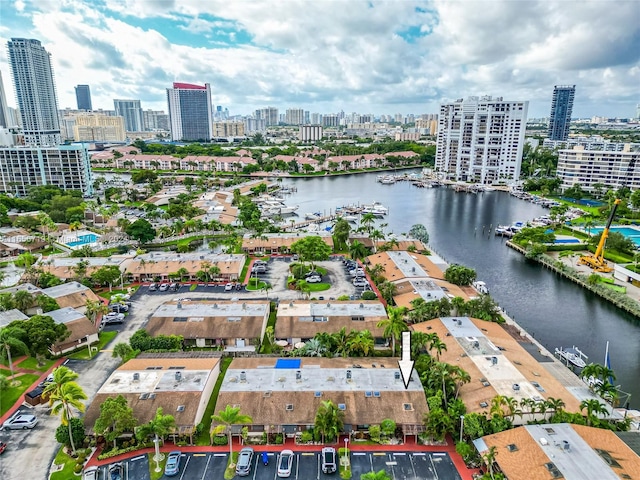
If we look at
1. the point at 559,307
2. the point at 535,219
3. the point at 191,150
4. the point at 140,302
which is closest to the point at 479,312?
the point at 559,307

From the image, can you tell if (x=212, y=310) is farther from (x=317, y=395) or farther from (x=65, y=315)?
(x=317, y=395)

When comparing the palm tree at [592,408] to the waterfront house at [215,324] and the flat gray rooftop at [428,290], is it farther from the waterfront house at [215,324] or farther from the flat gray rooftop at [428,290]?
the waterfront house at [215,324]

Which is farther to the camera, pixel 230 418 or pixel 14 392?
pixel 14 392

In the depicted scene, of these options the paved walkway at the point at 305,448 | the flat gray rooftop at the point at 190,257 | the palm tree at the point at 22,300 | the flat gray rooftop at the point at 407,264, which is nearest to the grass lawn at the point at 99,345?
the palm tree at the point at 22,300

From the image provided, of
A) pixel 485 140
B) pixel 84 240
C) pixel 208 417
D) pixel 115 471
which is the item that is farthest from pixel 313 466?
pixel 485 140

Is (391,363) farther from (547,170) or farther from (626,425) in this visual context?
(547,170)

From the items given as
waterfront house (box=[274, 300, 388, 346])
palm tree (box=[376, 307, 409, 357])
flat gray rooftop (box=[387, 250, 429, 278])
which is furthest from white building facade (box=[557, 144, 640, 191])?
palm tree (box=[376, 307, 409, 357])

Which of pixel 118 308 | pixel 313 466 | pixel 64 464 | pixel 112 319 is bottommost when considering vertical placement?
pixel 64 464
